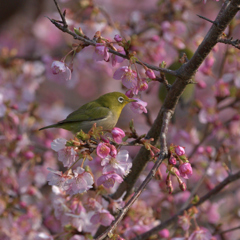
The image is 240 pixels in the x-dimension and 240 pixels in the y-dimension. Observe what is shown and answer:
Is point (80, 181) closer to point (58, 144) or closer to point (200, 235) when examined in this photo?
point (58, 144)

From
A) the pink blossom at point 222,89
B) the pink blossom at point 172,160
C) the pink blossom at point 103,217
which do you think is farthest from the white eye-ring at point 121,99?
the pink blossom at point 222,89

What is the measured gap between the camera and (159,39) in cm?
333

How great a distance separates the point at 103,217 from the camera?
175 centimetres

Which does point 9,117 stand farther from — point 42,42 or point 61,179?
point 42,42

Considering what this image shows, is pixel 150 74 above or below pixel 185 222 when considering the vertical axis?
above

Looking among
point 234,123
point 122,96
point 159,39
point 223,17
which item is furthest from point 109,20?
point 223,17

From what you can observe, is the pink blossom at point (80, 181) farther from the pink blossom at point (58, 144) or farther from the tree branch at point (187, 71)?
the tree branch at point (187, 71)

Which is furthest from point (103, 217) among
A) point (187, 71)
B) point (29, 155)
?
point (29, 155)

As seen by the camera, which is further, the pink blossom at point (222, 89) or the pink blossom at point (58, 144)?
the pink blossom at point (222, 89)

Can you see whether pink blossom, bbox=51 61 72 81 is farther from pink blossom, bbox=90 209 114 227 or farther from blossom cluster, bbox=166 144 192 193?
pink blossom, bbox=90 209 114 227

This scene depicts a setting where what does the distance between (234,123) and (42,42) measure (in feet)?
14.1

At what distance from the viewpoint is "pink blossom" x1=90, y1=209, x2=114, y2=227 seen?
1.73 metres

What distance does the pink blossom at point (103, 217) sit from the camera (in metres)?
1.73

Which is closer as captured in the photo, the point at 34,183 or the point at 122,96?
the point at 122,96
